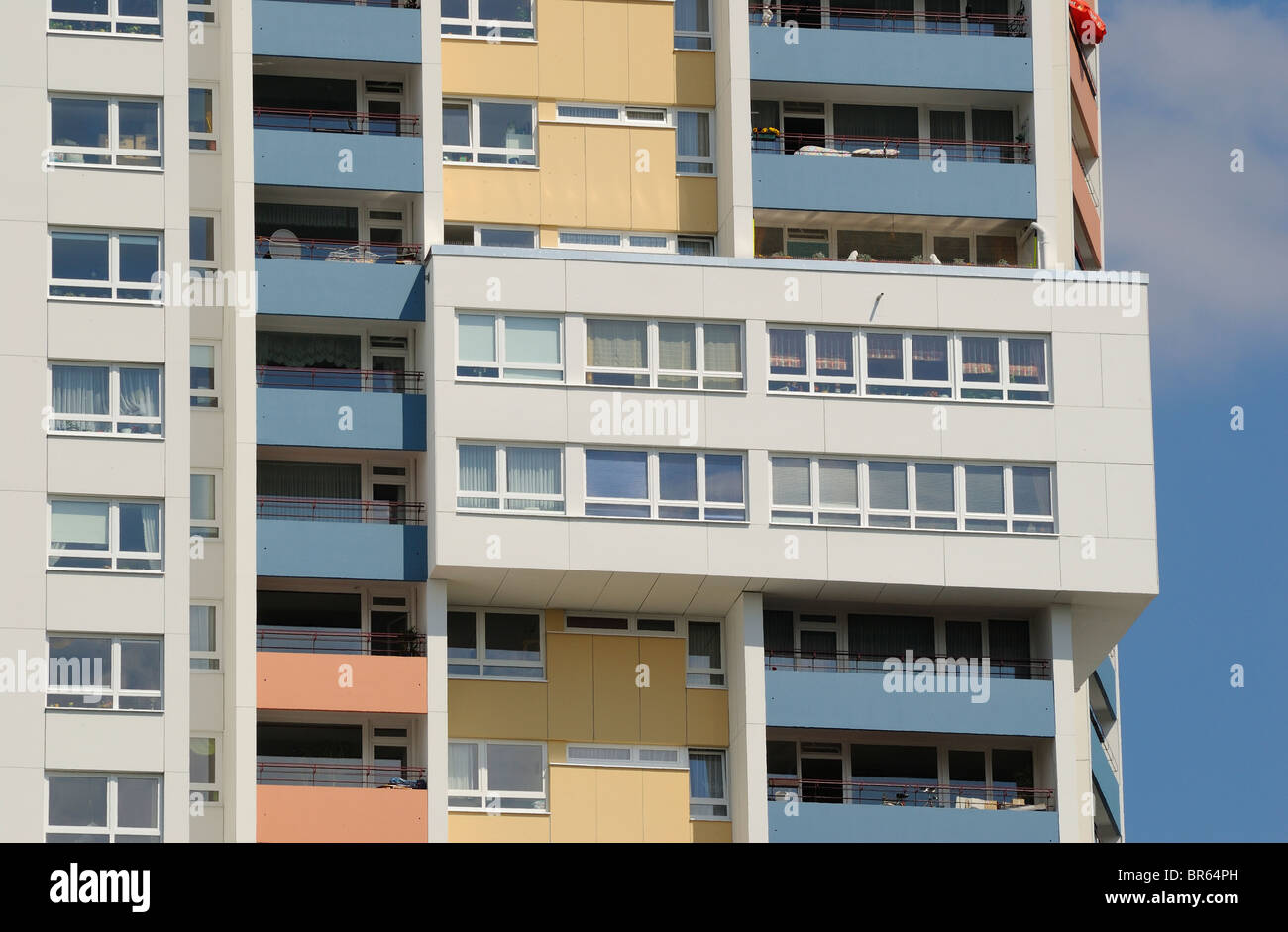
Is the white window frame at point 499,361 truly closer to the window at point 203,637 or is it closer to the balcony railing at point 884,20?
the window at point 203,637

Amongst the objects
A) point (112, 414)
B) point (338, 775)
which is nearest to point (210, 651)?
point (338, 775)

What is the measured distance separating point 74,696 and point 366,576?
6115 millimetres

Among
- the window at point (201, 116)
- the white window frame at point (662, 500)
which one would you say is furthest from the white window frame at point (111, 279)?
the white window frame at point (662, 500)

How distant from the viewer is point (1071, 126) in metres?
64.8

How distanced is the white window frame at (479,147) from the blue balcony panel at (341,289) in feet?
9.60

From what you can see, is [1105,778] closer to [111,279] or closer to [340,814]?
[340,814]

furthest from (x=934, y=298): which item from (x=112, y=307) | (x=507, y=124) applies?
(x=112, y=307)

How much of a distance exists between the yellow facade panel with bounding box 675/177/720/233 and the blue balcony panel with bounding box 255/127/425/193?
5.51 metres

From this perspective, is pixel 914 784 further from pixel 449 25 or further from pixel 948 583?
pixel 449 25

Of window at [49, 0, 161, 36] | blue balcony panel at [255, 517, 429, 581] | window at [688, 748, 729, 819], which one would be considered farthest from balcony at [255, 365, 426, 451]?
window at [688, 748, 729, 819]

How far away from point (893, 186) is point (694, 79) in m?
4.68

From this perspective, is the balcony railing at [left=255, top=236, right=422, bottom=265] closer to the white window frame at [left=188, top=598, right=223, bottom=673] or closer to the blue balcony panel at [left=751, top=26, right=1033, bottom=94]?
the white window frame at [left=188, top=598, right=223, bottom=673]

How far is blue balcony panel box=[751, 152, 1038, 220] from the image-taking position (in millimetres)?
61719

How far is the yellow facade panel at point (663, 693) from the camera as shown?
59.0 meters
